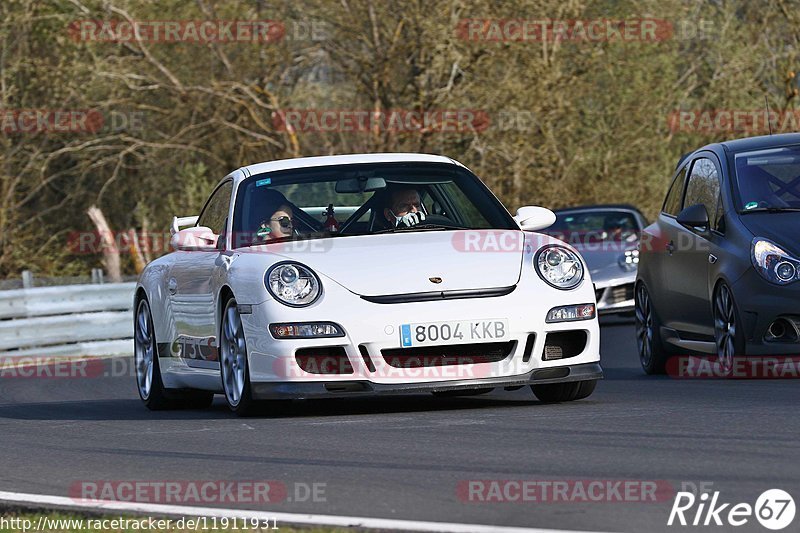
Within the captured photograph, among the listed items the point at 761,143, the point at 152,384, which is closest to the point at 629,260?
the point at 761,143

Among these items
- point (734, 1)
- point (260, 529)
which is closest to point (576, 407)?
point (260, 529)

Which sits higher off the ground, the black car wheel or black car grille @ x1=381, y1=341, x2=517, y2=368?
black car grille @ x1=381, y1=341, x2=517, y2=368

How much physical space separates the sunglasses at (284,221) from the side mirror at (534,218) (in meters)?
1.32

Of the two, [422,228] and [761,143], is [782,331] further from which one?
[422,228]

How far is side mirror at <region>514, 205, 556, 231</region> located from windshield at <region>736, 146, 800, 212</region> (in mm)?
1600

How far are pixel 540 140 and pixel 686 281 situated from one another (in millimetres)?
18200

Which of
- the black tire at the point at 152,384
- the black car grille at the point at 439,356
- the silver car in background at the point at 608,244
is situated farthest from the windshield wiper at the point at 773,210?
the silver car in background at the point at 608,244

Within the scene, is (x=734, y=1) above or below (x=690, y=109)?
above

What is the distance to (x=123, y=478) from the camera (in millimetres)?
7066

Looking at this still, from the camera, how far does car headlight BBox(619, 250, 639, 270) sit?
804 inches

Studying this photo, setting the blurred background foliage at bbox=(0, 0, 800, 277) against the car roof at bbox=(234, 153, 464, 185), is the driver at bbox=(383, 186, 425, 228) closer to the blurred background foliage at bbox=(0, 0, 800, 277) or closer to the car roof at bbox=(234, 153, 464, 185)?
the car roof at bbox=(234, 153, 464, 185)

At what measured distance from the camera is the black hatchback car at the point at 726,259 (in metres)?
10.2

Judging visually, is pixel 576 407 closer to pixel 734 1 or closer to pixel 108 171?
pixel 108 171

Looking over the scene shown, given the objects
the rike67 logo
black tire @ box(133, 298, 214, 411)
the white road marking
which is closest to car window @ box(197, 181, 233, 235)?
black tire @ box(133, 298, 214, 411)
